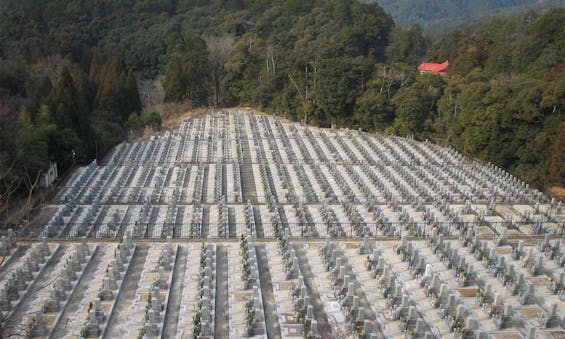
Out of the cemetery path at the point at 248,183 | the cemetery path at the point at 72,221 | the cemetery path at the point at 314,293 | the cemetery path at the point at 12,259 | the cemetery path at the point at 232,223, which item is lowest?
the cemetery path at the point at 248,183

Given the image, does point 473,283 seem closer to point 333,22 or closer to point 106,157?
point 106,157

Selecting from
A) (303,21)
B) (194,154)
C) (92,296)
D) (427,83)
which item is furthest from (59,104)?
(303,21)

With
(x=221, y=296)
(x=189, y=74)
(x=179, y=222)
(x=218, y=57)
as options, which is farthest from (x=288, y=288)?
(x=218, y=57)

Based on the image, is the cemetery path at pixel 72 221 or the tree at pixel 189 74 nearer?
the cemetery path at pixel 72 221

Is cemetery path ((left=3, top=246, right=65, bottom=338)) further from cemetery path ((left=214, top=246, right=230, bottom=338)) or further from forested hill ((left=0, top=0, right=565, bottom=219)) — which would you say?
cemetery path ((left=214, top=246, right=230, bottom=338))

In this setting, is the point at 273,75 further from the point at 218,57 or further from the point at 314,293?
the point at 314,293

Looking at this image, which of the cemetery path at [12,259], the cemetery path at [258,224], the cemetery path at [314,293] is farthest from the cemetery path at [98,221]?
the cemetery path at [314,293]

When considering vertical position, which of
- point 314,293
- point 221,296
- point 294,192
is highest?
point 221,296

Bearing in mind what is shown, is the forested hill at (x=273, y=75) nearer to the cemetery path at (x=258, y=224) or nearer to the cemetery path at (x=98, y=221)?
the cemetery path at (x=98, y=221)
